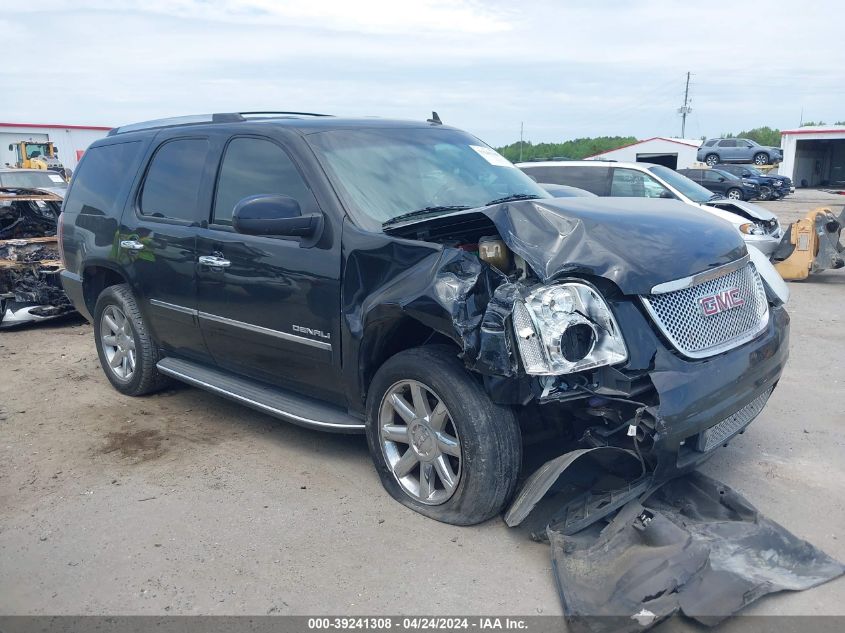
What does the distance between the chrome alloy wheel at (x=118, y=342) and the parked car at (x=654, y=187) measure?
24.7 feet

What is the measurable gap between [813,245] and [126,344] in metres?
8.91

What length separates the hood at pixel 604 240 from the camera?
3.29 meters

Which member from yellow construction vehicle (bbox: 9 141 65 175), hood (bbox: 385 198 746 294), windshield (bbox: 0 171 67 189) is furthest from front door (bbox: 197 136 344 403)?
yellow construction vehicle (bbox: 9 141 65 175)

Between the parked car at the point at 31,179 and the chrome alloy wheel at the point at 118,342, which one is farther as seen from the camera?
the parked car at the point at 31,179

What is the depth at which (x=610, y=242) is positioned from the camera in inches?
134

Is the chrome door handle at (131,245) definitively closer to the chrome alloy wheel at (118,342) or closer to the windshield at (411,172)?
the chrome alloy wheel at (118,342)

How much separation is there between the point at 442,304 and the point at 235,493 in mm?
1690

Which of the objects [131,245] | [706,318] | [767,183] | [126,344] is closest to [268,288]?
[131,245]

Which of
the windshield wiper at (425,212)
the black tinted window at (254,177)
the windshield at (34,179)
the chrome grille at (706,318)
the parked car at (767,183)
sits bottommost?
the parked car at (767,183)

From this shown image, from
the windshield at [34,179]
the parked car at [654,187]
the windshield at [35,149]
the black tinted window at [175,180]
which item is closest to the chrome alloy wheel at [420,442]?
A: the black tinted window at [175,180]

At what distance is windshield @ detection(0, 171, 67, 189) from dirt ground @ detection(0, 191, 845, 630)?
8.64 metres

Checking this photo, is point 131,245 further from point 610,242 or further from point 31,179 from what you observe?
point 31,179

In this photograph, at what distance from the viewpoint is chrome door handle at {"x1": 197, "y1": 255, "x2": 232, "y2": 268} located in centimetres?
451

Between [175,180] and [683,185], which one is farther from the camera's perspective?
[683,185]
